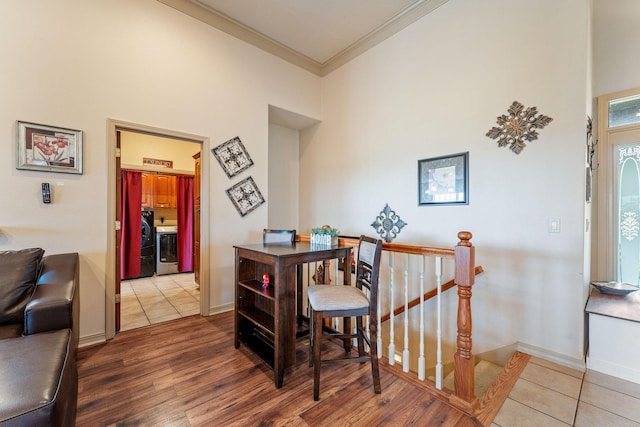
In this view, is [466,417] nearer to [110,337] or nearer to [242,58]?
[110,337]

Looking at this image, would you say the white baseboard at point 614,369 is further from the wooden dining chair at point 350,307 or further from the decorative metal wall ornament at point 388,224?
the decorative metal wall ornament at point 388,224

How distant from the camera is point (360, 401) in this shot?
171 centimetres

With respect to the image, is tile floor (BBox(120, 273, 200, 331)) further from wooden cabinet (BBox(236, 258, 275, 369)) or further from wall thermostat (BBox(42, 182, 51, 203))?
wall thermostat (BBox(42, 182, 51, 203))

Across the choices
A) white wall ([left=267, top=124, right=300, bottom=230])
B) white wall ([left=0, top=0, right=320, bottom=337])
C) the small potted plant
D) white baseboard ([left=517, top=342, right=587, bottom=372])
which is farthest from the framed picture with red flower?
white baseboard ([left=517, top=342, right=587, bottom=372])

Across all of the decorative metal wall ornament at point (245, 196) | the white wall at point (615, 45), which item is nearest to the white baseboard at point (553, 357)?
the white wall at point (615, 45)

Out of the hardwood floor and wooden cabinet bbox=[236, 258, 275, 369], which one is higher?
wooden cabinet bbox=[236, 258, 275, 369]

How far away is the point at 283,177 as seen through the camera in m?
4.91

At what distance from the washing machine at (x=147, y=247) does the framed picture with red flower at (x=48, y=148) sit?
9.78 ft

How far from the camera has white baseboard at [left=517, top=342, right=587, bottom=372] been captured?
7.04 ft

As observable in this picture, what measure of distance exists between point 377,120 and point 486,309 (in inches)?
106

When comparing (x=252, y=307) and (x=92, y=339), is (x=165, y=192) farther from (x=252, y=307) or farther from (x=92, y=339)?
(x=252, y=307)

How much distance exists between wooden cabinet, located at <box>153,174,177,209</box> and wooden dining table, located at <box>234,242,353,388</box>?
3877 mm

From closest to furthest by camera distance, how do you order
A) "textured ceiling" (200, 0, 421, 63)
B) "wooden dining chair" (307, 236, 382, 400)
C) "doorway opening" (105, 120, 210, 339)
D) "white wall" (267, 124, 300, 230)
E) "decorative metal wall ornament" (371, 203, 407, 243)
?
"wooden dining chair" (307, 236, 382, 400) < "doorway opening" (105, 120, 210, 339) < "textured ceiling" (200, 0, 421, 63) < "decorative metal wall ornament" (371, 203, 407, 243) < "white wall" (267, 124, 300, 230)

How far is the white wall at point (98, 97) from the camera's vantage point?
87.6 inches
